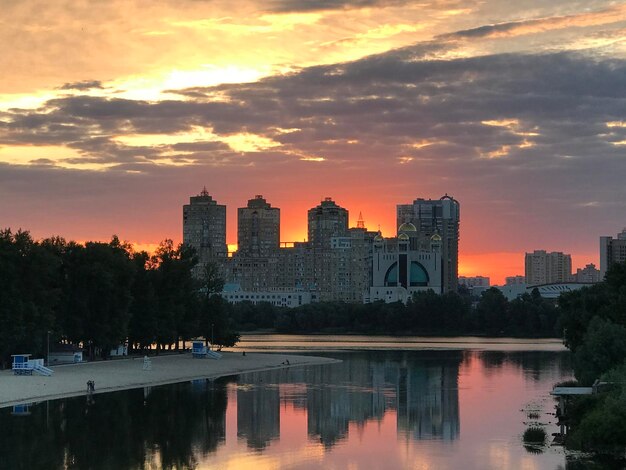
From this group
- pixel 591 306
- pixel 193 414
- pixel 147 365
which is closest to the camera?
pixel 193 414

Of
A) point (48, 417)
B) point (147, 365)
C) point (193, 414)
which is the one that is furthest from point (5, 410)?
point (147, 365)

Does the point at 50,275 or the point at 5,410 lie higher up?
the point at 50,275

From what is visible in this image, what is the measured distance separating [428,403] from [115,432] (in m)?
26.6

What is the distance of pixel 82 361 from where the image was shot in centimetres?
11775

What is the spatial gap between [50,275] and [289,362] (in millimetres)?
29056

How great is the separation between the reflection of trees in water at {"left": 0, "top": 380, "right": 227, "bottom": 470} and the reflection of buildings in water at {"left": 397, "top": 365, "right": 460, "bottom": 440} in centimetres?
1192

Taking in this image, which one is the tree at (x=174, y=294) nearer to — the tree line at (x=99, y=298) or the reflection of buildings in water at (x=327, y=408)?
the tree line at (x=99, y=298)

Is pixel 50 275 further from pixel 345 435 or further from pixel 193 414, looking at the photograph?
pixel 345 435

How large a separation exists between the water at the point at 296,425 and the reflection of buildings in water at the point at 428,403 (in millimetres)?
99

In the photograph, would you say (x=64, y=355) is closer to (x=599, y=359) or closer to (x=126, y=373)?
(x=126, y=373)

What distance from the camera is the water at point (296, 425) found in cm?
5831

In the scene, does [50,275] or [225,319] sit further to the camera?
[225,319]

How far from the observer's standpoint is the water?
5831 centimetres

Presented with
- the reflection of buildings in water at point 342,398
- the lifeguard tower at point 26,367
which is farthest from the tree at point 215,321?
the lifeguard tower at point 26,367
